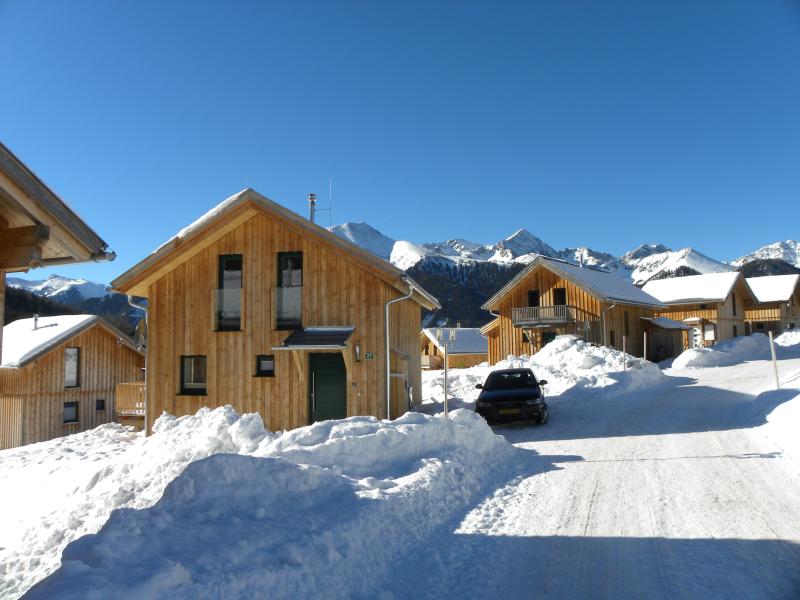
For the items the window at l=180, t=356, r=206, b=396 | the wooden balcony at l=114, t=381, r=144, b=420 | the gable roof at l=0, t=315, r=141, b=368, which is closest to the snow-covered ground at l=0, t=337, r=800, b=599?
the window at l=180, t=356, r=206, b=396

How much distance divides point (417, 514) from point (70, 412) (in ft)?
109

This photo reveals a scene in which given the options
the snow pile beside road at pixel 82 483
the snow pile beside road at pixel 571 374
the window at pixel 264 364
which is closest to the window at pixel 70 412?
the snow pile beside road at pixel 82 483

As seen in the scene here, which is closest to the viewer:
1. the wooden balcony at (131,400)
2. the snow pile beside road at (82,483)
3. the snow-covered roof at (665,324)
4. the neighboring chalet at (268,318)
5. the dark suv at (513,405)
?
the snow pile beside road at (82,483)

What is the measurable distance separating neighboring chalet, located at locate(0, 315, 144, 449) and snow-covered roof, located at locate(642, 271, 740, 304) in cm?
3992

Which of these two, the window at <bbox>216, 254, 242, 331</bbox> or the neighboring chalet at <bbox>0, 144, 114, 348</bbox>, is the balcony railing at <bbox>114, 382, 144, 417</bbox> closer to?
the window at <bbox>216, 254, 242, 331</bbox>

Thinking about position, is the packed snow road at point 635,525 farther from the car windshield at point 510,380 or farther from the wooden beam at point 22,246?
the wooden beam at point 22,246

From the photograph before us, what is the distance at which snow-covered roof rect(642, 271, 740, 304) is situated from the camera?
143 ft

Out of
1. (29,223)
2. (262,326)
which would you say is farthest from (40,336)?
(29,223)

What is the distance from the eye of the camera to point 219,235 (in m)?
16.6

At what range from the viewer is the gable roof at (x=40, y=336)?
30.6 metres

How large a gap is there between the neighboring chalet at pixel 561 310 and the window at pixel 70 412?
2573 cm

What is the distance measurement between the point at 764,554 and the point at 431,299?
14049 mm

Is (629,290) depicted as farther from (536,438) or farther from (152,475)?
(152,475)

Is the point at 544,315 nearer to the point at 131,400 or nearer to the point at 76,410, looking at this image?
the point at 131,400
